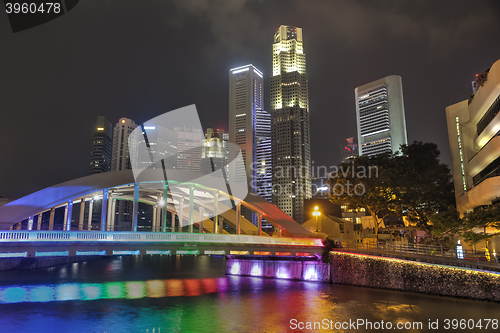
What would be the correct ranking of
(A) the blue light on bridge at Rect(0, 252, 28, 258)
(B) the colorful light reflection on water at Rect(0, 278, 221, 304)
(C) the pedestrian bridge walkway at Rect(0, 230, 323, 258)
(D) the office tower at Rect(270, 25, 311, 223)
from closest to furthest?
1. (C) the pedestrian bridge walkway at Rect(0, 230, 323, 258)
2. (A) the blue light on bridge at Rect(0, 252, 28, 258)
3. (B) the colorful light reflection on water at Rect(0, 278, 221, 304)
4. (D) the office tower at Rect(270, 25, 311, 223)

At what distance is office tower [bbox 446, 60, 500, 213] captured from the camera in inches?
1211

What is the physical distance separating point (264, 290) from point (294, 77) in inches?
6539

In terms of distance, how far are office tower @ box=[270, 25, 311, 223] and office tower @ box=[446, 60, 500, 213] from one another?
421 ft

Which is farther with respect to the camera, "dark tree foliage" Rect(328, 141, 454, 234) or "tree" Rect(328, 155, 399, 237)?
"tree" Rect(328, 155, 399, 237)

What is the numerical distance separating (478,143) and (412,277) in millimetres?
17047

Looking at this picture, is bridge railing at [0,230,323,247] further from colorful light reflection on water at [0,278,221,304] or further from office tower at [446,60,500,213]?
office tower at [446,60,500,213]

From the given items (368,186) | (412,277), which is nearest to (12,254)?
(412,277)

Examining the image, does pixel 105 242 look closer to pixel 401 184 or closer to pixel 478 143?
pixel 401 184

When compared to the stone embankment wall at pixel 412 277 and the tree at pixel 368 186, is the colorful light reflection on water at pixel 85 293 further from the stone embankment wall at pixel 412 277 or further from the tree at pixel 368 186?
the tree at pixel 368 186

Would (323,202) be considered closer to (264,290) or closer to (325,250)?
(325,250)

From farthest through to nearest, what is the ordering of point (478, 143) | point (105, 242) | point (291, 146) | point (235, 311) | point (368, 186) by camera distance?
1. point (291, 146)
2. point (368, 186)
3. point (478, 143)
4. point (105, 242)
5. point (235, 311)

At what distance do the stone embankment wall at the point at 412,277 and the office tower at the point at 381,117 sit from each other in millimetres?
134831

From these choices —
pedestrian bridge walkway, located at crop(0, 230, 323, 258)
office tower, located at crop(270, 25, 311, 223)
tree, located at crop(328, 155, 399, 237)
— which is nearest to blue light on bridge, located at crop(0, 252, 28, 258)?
pedestrian bridge walkway, located at crop(0, 230, 323, 258)

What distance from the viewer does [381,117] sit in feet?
600
